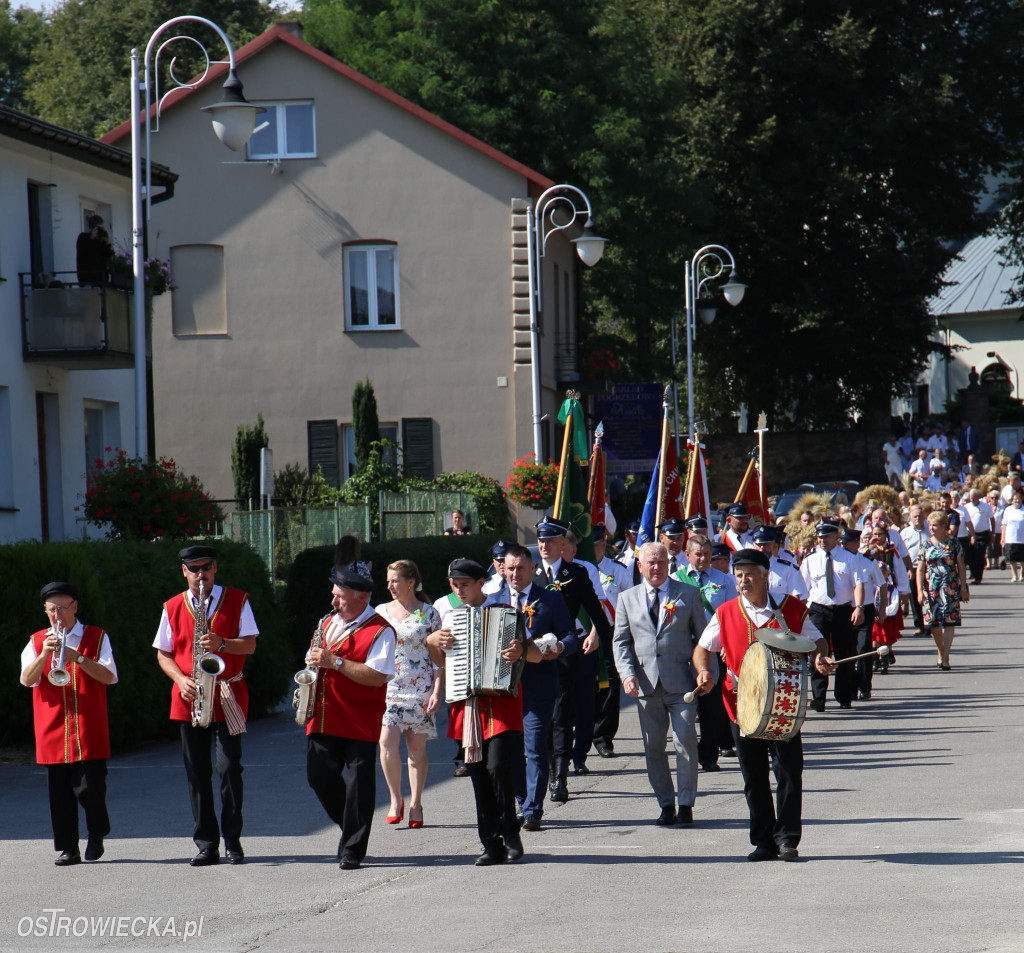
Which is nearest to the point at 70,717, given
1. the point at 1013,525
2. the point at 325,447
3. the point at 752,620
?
the point at 752,620

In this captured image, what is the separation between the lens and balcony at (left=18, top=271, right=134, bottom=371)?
2538 cm

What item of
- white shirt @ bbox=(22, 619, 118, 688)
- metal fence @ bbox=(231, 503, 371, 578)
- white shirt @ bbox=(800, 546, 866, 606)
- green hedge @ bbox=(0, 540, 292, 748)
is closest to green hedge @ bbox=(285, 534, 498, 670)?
green hedge @ bbox=(0, 540, 292, 748)

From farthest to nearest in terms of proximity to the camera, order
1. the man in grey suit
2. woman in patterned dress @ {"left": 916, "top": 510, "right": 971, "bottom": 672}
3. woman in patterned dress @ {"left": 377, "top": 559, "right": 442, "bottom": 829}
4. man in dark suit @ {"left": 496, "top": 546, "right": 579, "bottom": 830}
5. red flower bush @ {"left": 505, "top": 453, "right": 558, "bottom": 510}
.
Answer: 1. red flower bush @ {"left": 505, "top": 453, "right": 558, "bottom": 510}
2. woman in patterned dress @ {"left": 916, "top": 510, "right": 971, "bottom": 672}
3. woman in patterned dress @ {"left": 377, "top": 559, "right": 442, "bottom": 829}
4. the man in grey suit
5. man in dark suit @ {"left": 496, "top": 546, "right": 579, "bottom": 830}

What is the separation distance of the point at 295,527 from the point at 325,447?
1247cm

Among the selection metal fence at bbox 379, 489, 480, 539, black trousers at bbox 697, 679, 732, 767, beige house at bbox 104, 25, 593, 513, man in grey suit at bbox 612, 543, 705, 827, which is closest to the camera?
man in grey suit at bbox 612, 543, 705, 827

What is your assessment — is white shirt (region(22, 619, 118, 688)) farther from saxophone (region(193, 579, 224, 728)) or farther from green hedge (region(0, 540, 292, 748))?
green hedge (region(0, 540, 292, 748))

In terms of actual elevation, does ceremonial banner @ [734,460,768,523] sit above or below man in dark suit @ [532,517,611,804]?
above

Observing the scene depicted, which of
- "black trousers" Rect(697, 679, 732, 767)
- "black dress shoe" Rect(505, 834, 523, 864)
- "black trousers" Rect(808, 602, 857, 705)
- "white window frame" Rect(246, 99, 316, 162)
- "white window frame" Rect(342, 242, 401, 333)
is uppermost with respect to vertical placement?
"white window frame" Rect(246, 99, 316, 162)

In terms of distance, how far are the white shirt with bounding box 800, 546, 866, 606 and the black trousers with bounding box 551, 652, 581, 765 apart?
5862 millimetres

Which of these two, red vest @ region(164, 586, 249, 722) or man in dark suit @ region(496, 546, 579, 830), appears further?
man in dark suit @ region(496, 546, 579, 830)

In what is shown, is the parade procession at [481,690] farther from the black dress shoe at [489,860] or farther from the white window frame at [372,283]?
the white window frame at [372,283]

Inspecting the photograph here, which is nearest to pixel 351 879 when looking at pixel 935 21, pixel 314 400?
pixel 314 400

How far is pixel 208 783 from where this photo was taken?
956cm

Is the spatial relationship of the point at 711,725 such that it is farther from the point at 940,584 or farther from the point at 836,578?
the point at 940,584
